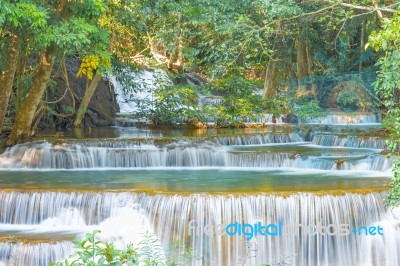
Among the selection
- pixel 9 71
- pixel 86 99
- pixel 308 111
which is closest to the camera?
pixel 9 71

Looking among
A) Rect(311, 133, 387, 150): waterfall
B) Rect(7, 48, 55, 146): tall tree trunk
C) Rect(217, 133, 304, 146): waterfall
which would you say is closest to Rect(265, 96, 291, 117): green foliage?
Rect(217, 133, 304, 146): waterfall

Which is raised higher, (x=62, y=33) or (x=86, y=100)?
(x=62, y=33)

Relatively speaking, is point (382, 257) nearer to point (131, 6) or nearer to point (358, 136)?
point (358, 136)

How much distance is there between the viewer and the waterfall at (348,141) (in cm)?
1641

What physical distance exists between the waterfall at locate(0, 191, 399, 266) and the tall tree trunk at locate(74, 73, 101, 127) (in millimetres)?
9526

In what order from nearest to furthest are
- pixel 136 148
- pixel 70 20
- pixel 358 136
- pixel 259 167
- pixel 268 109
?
pixel 70 20 < pixel 259 167 < pixel 136 148 < pixel 358 136 < pixel 268 109

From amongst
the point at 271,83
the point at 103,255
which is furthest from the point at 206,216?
the point at 271,83

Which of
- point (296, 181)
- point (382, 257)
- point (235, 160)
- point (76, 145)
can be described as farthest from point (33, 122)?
point (382, 257)

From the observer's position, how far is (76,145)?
49.6 feet

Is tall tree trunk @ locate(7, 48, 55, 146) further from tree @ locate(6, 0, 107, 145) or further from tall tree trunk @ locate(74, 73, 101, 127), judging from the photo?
tall tree trunk @ locate(74, 73, 101, 127)

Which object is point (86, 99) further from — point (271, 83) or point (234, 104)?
point (271, 83)

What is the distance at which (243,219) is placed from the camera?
9984mm

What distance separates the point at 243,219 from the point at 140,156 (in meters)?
5.46

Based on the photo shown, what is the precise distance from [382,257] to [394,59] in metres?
3.26
